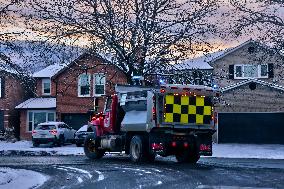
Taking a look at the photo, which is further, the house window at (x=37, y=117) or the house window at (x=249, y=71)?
the house window at (x=37, y=117)

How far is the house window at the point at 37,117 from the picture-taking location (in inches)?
1934

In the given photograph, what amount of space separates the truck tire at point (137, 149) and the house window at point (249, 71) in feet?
80.2

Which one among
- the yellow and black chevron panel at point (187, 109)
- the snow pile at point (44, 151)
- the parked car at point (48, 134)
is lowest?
the snow pile at point (44, 151)

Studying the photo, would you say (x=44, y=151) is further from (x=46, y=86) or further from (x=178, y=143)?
(x=46, y=86)

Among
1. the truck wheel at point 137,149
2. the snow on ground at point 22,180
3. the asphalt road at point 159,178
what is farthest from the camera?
the truck wheel at point 137,149

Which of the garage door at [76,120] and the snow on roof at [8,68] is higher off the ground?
the snow on roof at [8,68]

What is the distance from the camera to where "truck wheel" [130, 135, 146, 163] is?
796 inches

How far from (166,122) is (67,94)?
28079 millimetres

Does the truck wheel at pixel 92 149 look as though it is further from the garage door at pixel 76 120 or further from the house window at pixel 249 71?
the garage door at pixel 76 120

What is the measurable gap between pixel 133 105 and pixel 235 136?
845 inches

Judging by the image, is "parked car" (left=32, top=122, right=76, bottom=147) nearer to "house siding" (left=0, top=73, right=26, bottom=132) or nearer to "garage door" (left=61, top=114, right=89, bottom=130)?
"garage door" (left=61, top=114, right=89, bottom=130)

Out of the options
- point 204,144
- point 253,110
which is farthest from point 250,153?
point 253,110

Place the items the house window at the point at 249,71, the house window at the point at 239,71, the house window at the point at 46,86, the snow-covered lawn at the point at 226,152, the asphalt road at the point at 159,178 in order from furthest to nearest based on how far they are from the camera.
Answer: the house window at the point at 46,86
the house window at the point at 239,71
the house window at the point at 249,71
the snow-covered lawn at the point at 226,152
the asphalt road at the point at 159,178

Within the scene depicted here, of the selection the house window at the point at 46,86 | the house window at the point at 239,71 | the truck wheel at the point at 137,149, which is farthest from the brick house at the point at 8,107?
the truck wheel at the point at 137,149
